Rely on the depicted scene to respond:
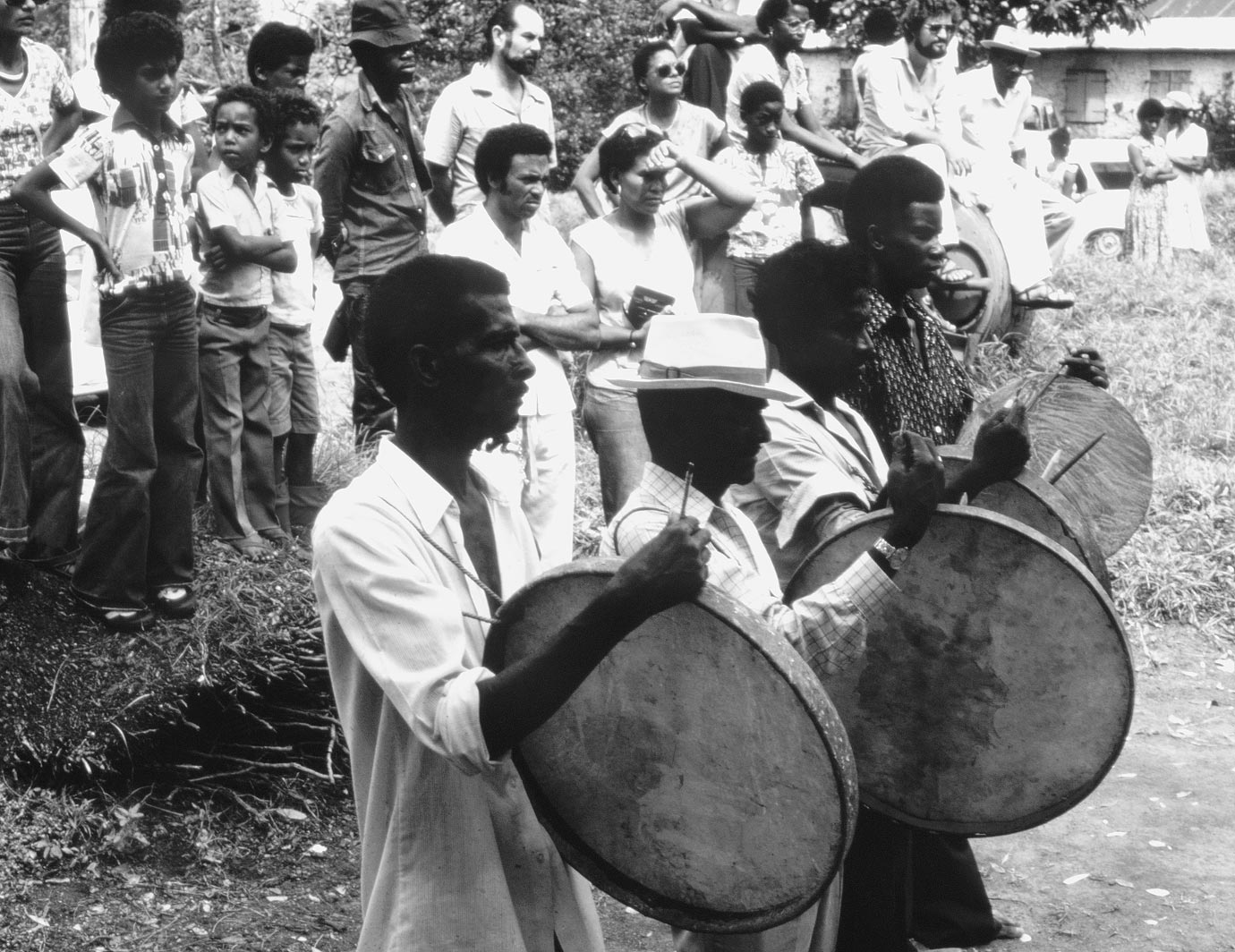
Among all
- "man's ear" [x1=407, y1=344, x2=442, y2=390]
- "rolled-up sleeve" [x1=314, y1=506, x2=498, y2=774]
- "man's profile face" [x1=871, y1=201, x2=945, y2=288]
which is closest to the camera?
"rolled-up sleeve" [x1=314, y1=506, x2=498, y2=774]

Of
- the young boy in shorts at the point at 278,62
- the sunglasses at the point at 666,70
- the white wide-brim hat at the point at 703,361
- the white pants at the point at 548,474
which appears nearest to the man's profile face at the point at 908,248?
the white pants at the point at 548,474

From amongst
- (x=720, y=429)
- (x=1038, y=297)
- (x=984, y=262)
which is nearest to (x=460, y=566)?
(x=720, y=429)

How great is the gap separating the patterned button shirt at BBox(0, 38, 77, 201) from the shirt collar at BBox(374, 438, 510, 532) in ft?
9.43

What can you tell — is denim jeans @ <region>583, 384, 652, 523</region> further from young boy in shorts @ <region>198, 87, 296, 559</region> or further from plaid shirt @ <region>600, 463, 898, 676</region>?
plaid shirt @ <region>600, 463, 898, 676</region>

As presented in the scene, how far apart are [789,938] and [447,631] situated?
3.81 ft

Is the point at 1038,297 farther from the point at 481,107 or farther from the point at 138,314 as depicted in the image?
the point at 138,314

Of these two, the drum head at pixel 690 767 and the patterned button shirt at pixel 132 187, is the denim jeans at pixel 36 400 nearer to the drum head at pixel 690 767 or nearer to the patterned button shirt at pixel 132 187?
the patterned button shirt at pixel 132 187

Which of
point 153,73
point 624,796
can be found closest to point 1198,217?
point 153,73

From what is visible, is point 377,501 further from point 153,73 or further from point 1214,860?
point 1214,860

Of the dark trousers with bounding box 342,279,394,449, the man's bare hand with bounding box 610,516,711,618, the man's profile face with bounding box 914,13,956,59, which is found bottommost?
the dark trousers with bounding box 342,279,394,449

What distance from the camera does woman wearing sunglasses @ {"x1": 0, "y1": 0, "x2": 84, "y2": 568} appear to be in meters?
4.99

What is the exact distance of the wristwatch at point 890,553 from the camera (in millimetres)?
2945

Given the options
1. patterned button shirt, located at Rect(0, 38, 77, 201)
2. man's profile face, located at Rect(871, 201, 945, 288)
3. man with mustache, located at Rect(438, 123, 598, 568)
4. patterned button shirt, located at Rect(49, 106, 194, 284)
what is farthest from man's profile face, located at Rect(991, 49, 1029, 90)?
patterned button shirt, located at Rect(49, 106, 194, 284)

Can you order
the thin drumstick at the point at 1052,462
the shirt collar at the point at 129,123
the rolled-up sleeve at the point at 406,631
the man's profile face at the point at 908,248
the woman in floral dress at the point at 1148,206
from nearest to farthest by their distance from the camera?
the rolled-up sleeve at the point at 406,631 → the thin drumstick at the point at 1052,462 → the man's profile face at the point at 908,248 → the shirt collar at the point at 129,123 → the woman in floral dress at the point at 1148,206
